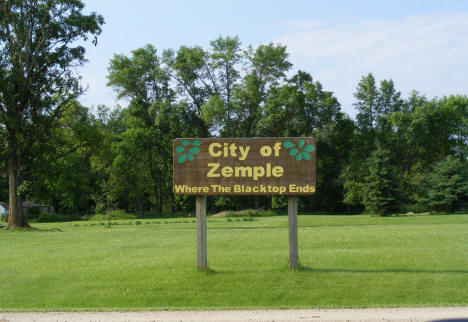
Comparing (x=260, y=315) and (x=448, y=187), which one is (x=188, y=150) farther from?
(x=448, y=187)

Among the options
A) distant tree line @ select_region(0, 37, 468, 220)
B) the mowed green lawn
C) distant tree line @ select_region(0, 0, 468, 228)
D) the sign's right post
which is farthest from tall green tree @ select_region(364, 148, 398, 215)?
the sign's right post

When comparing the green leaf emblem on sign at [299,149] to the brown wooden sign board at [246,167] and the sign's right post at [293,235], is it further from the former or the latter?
the sign's right post at [293,235]

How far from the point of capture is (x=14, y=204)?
33.8 m

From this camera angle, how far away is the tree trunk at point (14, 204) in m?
33.3

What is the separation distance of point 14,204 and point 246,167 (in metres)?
27.0

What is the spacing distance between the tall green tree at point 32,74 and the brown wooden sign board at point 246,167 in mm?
24831

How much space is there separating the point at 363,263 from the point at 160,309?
18.7 feet

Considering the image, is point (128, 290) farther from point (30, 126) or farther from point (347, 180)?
point (347, 180)

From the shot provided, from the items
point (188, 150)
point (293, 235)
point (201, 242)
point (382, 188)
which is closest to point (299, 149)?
point (293, 235)

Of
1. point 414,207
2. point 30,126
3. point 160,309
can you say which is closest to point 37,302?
point 160,309

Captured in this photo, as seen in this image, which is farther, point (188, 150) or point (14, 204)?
point (14, 204)

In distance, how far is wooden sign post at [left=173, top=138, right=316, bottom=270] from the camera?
1163 cm

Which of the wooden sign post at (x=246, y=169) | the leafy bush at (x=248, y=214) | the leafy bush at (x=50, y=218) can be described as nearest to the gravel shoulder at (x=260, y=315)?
the wooden sign post at (x=246, y=169)

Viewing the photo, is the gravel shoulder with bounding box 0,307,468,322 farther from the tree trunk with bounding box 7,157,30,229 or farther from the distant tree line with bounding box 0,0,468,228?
the distant tree line with bounding box 0,0,468,228
